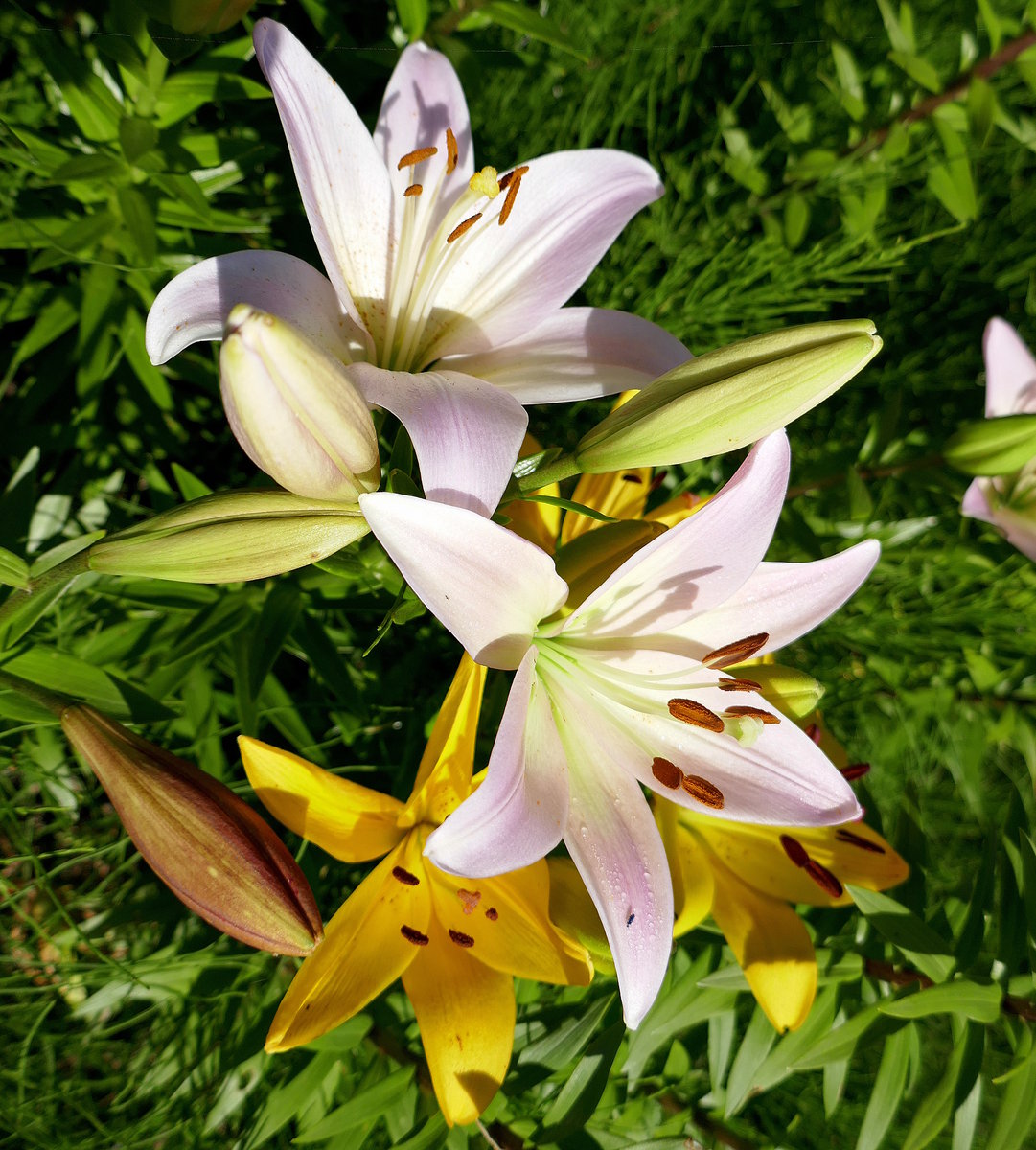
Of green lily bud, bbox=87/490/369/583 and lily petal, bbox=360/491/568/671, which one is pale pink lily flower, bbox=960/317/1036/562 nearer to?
lily petal, bbox=360/491/568/671

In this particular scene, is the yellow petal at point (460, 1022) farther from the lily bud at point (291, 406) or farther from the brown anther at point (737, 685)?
the lily bud at point (291, 406)

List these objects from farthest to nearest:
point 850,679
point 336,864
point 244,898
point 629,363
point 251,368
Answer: point 850,679, point 336,864, point 629,363, point 244,898, point 251,368

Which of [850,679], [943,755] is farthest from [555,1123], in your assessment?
[943,755]

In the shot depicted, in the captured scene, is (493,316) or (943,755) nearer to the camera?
(493,316)

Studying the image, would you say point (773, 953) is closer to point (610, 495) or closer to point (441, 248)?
point (610, 495)

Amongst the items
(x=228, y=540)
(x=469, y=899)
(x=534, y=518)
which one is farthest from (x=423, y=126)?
(x=469, y=899)

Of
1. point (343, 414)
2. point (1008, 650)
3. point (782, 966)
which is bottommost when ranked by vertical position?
point (1008, 650)

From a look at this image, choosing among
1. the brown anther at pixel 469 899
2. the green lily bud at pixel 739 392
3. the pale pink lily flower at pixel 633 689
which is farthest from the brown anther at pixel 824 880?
the green lily bud at pixel 739 392

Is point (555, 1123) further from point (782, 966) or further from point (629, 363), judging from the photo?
point (629, 363)
